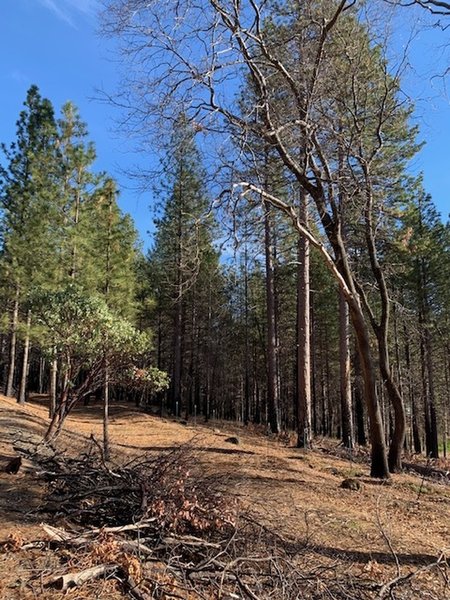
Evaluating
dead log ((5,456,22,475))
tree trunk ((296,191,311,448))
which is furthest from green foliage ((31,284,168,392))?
tree trunk ((296,191,311,448))

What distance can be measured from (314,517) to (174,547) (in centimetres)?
274

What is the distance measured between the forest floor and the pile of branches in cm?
9

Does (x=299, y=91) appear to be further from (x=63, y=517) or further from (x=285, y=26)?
(x=63, y=517)

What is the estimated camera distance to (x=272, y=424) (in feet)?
A: 63.6

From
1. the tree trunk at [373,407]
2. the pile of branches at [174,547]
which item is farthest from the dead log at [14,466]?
the tree trunk at [373,407]

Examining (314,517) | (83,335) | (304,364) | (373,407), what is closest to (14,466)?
(83,335)

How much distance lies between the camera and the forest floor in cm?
386

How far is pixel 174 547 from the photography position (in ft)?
13.8

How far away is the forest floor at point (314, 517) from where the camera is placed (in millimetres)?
3863

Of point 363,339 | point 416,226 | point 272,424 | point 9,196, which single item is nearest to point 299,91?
point 363,339

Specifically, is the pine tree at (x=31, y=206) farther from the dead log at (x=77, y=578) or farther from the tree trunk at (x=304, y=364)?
the dead log at (x=77, y=578)

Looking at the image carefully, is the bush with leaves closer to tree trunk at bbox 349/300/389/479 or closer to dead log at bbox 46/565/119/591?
tree trunk at bbox 349/300/389/479

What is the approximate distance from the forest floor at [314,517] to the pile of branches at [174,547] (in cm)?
9

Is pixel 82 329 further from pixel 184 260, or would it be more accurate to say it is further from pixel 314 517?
pixel 314 517
